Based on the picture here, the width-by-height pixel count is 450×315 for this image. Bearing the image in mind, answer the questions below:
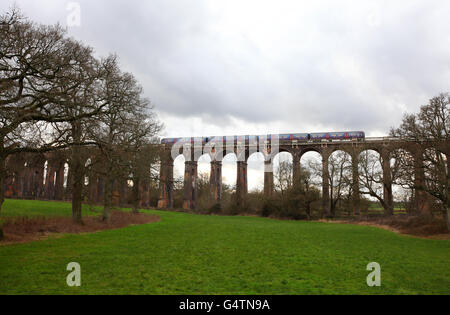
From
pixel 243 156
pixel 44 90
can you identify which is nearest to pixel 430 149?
pixel 44 90

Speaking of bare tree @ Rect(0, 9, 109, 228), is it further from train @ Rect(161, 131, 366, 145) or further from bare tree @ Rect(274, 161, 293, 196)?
train @ Rect(161, 131, 366, 145)

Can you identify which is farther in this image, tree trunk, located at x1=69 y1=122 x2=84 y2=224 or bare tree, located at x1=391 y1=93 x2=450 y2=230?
bare tree, located at x1=391 y1=93 x2=450 y2=230

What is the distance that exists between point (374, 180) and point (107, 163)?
24.8 meters

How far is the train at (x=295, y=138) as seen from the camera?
4397 centimetres

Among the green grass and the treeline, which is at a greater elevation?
the treeline

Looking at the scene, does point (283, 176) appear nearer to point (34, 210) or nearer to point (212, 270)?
point (34, 210)

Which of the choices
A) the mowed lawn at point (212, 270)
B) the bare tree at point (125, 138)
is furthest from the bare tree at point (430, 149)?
the bare tree at point (125, 138)

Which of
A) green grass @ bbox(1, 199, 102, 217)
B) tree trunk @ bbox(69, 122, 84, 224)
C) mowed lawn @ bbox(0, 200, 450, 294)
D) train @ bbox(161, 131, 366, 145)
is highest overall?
train @ bbox(161, 131, 366, 145)

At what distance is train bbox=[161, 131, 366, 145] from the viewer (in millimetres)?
43975

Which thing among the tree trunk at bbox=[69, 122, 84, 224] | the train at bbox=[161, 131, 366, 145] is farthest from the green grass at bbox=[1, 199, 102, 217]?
the train at bbox=[161, 131, 366, 145]

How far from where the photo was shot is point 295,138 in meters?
47.3

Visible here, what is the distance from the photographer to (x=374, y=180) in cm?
2927

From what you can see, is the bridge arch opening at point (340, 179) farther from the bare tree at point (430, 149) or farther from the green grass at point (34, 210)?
the green grass at point (34, 210)
